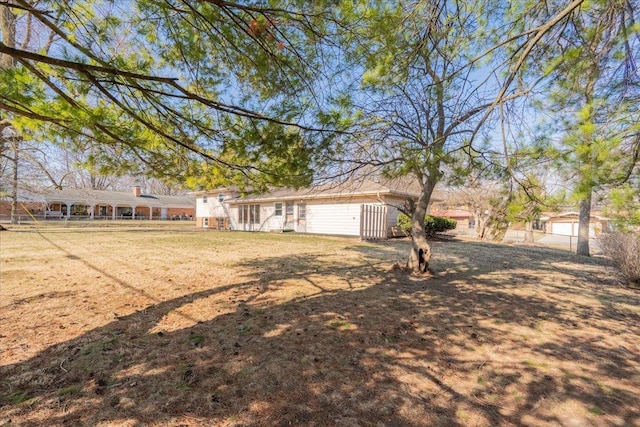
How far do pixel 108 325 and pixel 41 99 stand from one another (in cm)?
266

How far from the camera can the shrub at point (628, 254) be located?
20.6 feet

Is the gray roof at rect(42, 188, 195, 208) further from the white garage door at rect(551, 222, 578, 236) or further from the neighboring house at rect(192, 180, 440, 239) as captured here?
the white garage door at rect(551, 222, 578, 236)

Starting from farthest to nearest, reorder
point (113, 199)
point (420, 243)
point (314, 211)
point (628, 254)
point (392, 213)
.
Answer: point (113, 199) < point (314, 211) < point (392, 213) < point (420, 243) < point (628, 254)

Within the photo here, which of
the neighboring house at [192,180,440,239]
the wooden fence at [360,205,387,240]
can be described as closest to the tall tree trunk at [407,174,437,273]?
the neighboring house at [192,180,440,239]

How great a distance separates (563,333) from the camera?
12.5ft

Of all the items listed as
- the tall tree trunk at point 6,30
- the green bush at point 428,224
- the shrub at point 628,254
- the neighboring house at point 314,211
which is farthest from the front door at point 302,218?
the tall tree trunk at point 6,30

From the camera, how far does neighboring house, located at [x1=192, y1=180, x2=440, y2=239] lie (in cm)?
1555

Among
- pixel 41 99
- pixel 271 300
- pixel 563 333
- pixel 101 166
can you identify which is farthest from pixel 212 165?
pixel 563 333

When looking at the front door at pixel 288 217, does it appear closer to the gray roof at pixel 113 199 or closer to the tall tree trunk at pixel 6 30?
the tall tree trunk at pixel 6 30

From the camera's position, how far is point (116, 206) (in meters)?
39.1

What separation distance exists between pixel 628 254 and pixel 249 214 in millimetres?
19909

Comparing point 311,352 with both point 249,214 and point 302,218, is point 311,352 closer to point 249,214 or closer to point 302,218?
point 302,218

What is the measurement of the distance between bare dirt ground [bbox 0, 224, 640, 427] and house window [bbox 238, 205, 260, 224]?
15.8 metres

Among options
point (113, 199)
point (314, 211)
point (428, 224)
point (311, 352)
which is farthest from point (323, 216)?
point (113, 199)
